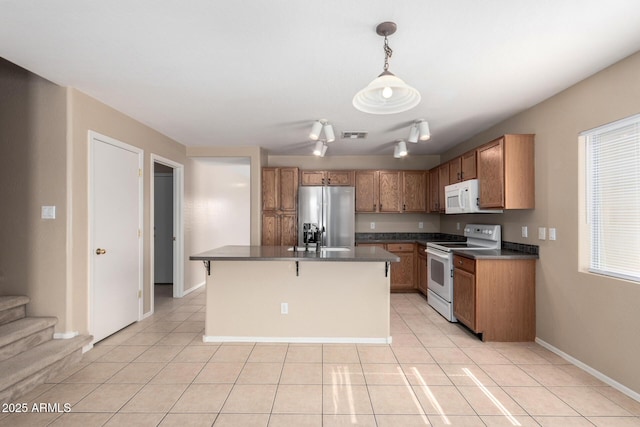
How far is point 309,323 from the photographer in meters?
3.17

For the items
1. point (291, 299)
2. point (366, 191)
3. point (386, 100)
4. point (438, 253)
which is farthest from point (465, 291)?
point (386, 100)

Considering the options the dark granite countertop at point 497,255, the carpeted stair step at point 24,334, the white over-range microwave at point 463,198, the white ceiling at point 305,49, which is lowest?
the carpeted stair step at point 24,334

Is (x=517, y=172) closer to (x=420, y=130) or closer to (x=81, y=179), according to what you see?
(x=420, y=130)

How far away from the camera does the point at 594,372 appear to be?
8.04 ft

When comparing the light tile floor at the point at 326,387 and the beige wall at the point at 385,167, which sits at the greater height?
the beige wall at the point at 385,167

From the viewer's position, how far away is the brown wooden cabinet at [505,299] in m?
3.14

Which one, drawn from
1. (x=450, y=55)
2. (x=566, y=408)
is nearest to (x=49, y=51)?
(x=450, y=55)

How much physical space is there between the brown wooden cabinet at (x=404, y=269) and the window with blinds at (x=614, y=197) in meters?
2.68

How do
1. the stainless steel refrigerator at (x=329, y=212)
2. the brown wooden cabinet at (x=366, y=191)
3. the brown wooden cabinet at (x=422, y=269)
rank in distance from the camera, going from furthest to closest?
the brown wooden cabinet at (x=366, y=191)
the stainless steel refrigerator at (x=329, y=212)
the brown wooden cabinet at (x=422, y=269)

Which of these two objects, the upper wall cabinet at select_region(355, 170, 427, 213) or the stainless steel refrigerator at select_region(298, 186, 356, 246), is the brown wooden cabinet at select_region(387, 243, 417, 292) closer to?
the upper wall cabinet at select_region(355, 170, 427, 213)

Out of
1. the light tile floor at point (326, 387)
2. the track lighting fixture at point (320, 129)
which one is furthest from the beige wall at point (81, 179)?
the track lighting fixture at point (320, 129)

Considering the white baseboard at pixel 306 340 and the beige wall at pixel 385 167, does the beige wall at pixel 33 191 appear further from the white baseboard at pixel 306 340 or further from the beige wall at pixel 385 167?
the beige wall at pixel 385 167

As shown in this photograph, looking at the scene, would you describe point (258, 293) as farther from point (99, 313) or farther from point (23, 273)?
point (23, 273)

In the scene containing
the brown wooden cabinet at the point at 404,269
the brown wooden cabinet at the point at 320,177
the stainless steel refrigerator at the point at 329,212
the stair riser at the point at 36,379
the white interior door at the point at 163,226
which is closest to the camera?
the stair riser at the point at 36,379
